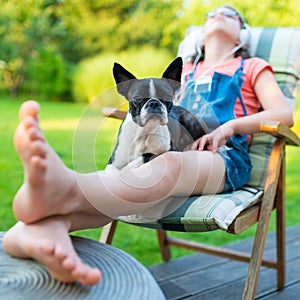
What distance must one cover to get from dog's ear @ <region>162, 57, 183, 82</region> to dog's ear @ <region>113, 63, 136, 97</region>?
0.10m

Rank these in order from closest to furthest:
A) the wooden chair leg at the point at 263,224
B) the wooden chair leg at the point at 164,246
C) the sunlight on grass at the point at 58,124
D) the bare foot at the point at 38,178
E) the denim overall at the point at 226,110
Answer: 1. the bare foot at the point at 38,178
2. the wooden chair leg at the point at 263,224
3. the denim overall at the point at 226,110
4. the wooden chair leg at the point at 164,246
5. the sunlight on grass at the point at 58,124

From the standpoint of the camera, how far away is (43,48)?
12328mm

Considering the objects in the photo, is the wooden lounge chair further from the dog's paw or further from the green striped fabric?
the dog's paw

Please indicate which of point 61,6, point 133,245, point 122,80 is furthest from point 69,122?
point 61,6

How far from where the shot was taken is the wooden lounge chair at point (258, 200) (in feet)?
4.72

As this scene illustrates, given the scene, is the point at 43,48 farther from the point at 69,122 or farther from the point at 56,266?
the point at 56,266

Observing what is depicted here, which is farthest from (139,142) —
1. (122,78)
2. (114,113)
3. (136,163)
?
(114,113)

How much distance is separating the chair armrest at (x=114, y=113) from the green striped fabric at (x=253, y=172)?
1.36ft

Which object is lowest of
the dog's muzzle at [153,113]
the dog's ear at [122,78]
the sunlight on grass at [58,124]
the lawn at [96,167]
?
the sunlight on grass at [58,124]

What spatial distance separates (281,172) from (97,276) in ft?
3.41

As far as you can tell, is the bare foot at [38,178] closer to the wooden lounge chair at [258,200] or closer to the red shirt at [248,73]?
the wooden lounge chair at [258,200]

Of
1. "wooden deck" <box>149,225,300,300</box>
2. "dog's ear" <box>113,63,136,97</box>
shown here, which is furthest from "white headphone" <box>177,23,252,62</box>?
"wooden deck" <box>149,225,300,300</box>

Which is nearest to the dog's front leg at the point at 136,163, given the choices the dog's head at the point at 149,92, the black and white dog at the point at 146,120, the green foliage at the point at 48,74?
the black and white dog at the point at 146,120

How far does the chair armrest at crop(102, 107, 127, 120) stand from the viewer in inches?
66.7
